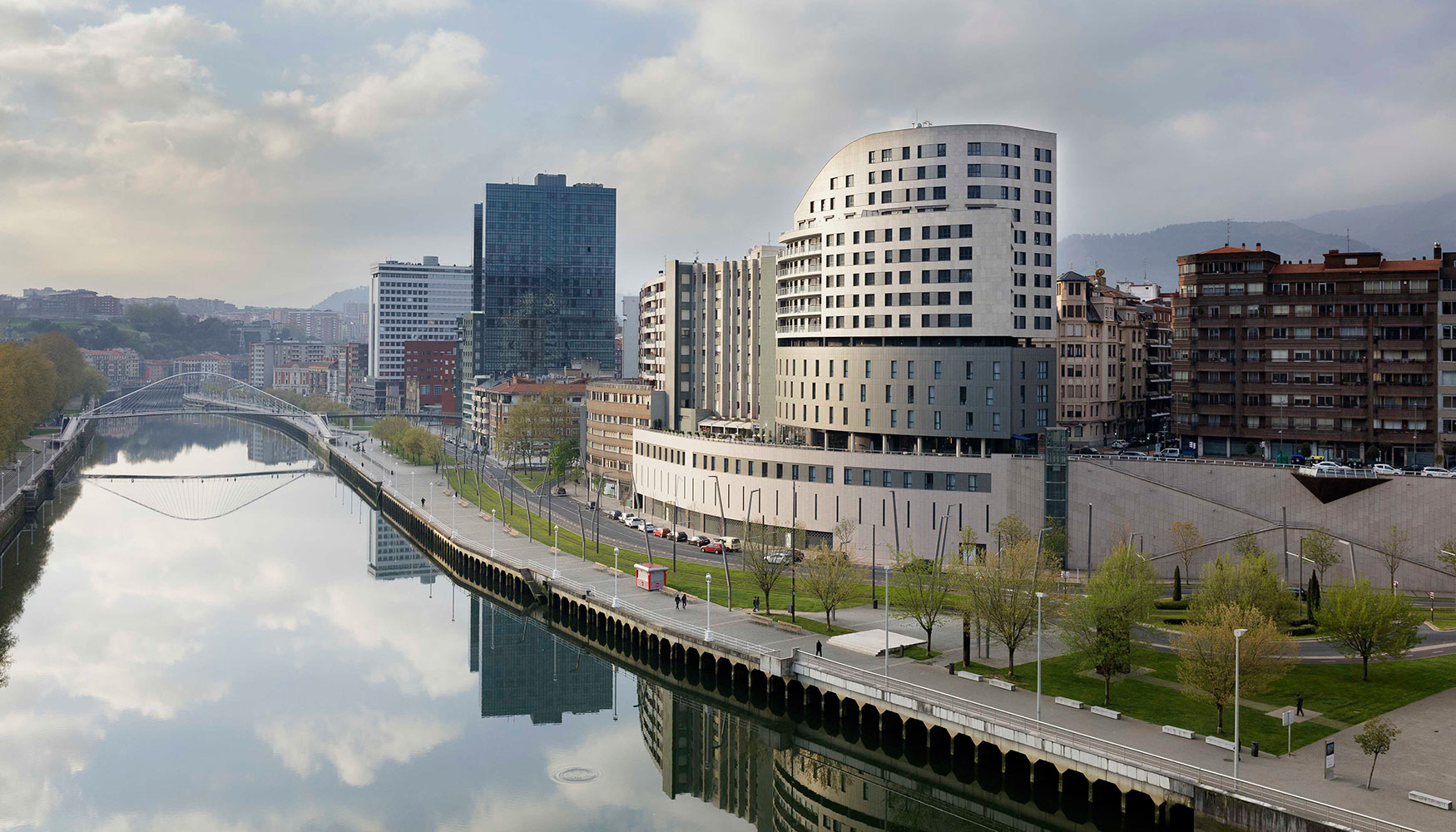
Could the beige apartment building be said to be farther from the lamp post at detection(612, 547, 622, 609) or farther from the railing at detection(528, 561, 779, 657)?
the railing at detection(528, 561, 779, 657)

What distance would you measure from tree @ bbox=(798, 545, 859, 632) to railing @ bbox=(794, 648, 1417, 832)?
24.4 ft

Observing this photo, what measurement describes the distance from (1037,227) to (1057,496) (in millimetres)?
24322

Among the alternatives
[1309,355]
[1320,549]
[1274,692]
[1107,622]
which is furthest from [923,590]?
[1309,355]

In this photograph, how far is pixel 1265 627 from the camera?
4281cm

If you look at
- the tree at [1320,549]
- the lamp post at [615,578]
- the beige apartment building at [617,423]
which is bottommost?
the lamp post at [615,578]

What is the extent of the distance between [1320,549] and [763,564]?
33.7 metres

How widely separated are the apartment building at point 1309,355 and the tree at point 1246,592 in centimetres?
3561

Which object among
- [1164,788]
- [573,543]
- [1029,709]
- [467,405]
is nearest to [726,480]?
[573,543]

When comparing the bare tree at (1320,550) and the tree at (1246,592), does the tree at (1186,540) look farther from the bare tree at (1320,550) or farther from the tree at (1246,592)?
the tree at (1246,592)

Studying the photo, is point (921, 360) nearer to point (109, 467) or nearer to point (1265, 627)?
point (1265, 627)

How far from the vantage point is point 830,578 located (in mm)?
61688

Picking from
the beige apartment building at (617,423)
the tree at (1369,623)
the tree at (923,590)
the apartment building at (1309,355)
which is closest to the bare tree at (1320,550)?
the tree at (1369,623)

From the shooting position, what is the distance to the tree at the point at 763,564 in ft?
217

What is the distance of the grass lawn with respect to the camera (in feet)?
143
